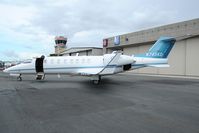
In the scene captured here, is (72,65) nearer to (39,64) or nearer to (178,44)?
(39,64)

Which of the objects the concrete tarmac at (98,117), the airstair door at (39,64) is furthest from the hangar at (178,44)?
the concrete tarmac at (98,117)

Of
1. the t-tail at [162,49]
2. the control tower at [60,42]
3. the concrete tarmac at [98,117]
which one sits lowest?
the concrete tarmac at [98,117]

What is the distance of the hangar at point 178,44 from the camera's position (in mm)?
27406

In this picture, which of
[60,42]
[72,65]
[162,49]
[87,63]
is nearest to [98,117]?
[87,63]

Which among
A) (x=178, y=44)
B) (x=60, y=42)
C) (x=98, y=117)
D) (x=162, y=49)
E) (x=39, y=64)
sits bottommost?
(x=98, y=117)

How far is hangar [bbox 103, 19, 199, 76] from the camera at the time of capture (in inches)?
1079

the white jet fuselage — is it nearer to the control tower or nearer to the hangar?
the hangar

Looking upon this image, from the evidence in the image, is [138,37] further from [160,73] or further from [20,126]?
[20,126]

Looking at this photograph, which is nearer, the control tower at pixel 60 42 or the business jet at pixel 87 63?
the business jet at pixel 87 63

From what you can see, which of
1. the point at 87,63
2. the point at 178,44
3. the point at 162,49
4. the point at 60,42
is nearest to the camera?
the point at 87,63

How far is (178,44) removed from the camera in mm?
30625

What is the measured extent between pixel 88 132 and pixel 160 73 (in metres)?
30.1

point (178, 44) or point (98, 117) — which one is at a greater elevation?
point (178, 44)

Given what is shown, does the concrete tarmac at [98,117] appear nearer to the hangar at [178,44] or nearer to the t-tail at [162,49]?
the t-tail at [162,49]
